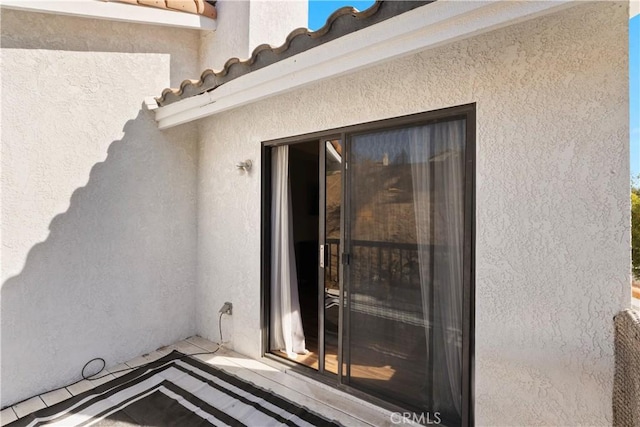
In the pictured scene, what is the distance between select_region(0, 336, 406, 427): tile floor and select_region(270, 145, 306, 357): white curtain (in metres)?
0.63

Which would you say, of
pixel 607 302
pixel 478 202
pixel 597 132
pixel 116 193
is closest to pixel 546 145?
pixel 597 132

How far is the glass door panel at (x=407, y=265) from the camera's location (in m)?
4.21

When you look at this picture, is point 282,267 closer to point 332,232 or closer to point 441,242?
point 332,232

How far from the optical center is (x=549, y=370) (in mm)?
3516

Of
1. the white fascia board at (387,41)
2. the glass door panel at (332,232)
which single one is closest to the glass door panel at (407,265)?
the glass door panel at (332,232)

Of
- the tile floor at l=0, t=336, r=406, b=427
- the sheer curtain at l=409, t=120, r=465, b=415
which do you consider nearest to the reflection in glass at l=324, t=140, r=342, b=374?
the tile floor at l=0, t=336, r=406, b=427

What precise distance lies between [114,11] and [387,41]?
5.63 metres

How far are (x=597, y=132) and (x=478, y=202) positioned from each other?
1.34 meters

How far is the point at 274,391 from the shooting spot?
207 inches

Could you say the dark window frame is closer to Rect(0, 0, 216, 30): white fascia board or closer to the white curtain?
the white curtain

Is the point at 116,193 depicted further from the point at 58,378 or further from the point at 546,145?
the point at 546,145

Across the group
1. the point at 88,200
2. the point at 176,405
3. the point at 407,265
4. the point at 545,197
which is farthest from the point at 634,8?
the point at 88,200

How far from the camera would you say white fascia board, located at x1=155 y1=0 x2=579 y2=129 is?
2846 mm

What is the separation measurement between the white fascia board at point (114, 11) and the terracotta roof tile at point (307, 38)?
6.55 ft
